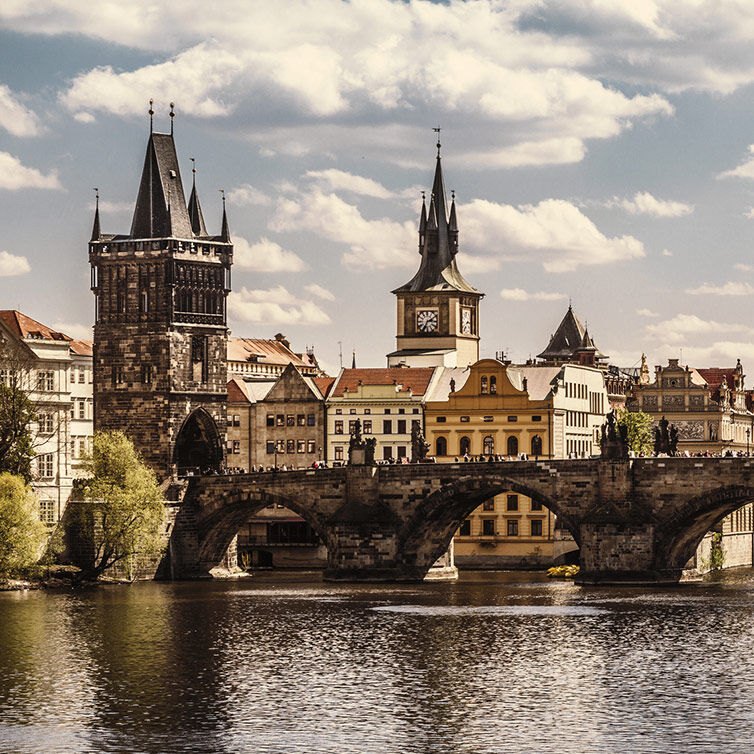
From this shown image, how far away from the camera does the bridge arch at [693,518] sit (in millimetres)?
119062

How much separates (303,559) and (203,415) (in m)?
15.7

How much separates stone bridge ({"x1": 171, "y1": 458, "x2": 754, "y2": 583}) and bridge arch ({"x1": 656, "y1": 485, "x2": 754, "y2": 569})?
0.06 metres

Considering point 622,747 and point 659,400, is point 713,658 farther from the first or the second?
point 659,400

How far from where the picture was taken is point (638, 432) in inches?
6344

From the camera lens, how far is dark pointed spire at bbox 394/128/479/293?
186375 mm

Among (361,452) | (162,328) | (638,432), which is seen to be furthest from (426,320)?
(361,452)

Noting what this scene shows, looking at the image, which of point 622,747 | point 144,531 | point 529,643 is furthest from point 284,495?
point 622,747

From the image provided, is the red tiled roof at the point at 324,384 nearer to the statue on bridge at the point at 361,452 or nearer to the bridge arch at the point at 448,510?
the statue on bridge at the point at 361,452

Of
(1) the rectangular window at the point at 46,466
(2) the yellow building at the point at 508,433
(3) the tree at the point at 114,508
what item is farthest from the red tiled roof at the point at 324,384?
(1) the rectangular window at the point at 46,466

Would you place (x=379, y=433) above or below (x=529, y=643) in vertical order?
above

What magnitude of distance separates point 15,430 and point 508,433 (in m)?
46.2

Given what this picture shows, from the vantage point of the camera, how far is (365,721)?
68938mm

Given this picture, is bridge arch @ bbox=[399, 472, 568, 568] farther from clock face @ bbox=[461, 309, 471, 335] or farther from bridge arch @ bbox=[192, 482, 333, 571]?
clock face @ bbox=[461, 309, 471, 335]

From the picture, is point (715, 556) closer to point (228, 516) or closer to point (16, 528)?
point (228, 516)
